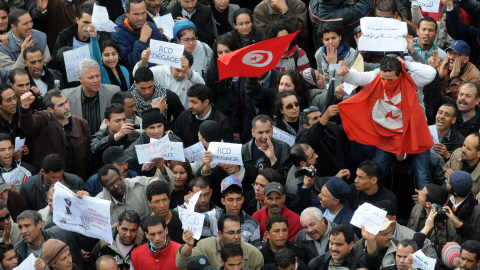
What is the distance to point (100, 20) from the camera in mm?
12930

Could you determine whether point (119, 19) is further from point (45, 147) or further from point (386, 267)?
point (386, 267)

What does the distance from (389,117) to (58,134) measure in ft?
13.2

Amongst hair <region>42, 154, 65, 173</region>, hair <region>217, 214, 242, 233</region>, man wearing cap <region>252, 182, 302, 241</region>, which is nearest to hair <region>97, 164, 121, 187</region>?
hair <region>42, 154, 65, 173</region>

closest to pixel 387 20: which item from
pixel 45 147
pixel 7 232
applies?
pixel 45 147

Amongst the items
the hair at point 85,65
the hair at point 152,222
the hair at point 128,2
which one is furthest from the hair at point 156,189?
the hair at point 128,2

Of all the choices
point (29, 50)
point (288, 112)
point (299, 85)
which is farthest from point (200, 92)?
point (29, 50)

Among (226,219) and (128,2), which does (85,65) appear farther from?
(226,219)

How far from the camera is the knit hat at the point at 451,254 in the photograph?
984cm

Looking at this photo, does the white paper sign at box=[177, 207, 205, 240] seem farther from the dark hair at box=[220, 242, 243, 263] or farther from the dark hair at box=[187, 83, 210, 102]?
the dark hair at box=[187, 83, 210, 102]

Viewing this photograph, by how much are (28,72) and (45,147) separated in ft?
4.30

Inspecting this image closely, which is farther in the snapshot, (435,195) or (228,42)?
(228,42)

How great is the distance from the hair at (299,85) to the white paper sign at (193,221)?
3.01m

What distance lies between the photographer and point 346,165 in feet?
39.9

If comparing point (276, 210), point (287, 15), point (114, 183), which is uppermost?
point (114, 183)
